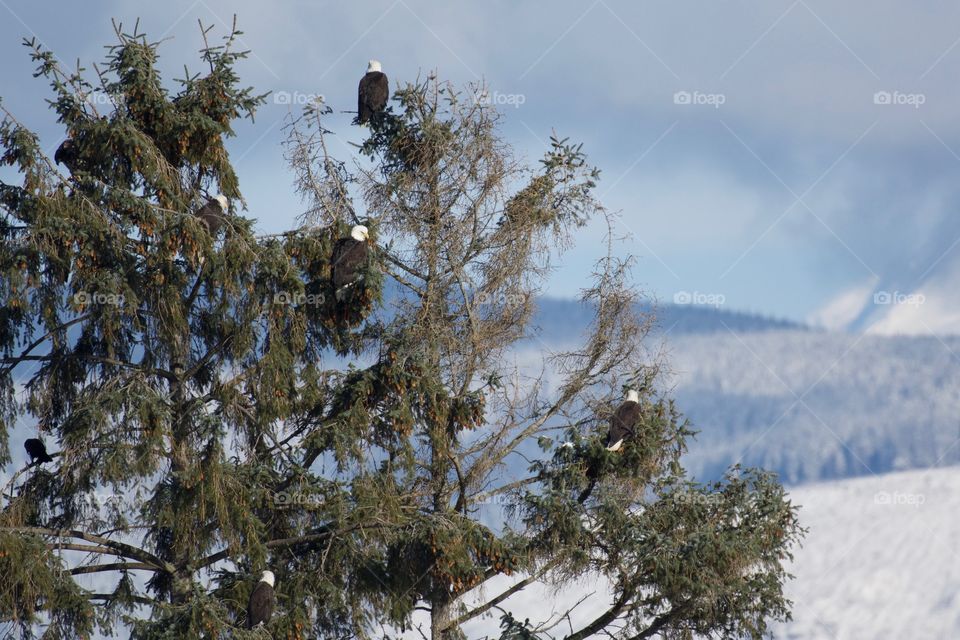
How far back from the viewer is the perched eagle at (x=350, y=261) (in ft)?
45.2

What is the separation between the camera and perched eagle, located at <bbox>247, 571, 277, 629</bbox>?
1312 cm

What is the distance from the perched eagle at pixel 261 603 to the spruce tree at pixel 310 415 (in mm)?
148

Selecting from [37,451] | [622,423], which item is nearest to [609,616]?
[622,423]

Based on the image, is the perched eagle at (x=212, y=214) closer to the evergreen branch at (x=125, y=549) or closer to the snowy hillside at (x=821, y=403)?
the evergreen branch at (x=125, y=549)

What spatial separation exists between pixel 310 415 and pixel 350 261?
1940 mm

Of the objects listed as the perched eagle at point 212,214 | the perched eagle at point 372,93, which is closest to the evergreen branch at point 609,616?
the perched eagle at point 212,214

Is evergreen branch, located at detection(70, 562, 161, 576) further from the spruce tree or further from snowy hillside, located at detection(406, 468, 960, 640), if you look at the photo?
snowy hillside, located at detection(406, 468, 960, 640)

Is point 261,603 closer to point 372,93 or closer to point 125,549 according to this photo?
point 125,549

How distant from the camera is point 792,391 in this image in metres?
117

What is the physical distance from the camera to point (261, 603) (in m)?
13.2

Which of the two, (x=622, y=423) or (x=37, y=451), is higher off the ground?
(x=37, y=451)

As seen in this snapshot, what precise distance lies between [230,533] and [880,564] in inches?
2088

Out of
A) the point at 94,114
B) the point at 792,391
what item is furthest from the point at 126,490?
the point at 792,391

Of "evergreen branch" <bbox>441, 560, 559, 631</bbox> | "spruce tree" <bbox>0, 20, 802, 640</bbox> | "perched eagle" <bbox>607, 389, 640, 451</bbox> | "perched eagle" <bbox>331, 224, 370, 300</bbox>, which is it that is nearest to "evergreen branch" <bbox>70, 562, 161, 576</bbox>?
"spruce tree" <bbox>0, 20, 802, 640</bbox>
